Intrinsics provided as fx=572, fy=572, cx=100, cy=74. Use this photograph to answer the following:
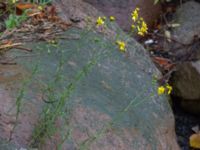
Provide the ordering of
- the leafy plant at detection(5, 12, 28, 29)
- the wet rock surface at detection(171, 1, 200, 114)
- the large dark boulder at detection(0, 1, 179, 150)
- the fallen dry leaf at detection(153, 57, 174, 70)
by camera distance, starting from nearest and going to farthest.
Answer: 1. the large dark boulder at detection(0, 1, 179, 150)
2. the leafy plant at detection(5, 12, 28, 29)
3. the wet rock surface at detection(171, 1, 200, 114)
4. the fallen dry leaf at detection(153, 57, 174, 70)

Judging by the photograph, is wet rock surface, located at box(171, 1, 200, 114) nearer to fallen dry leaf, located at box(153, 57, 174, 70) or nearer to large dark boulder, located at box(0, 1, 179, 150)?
fallen dry leaf, located at box(153, 57, 174, 70)

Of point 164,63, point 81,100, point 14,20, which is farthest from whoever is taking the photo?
point 164,63

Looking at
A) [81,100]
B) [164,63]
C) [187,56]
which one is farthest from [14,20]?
[187,56]

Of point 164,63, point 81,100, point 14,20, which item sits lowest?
point 164,63

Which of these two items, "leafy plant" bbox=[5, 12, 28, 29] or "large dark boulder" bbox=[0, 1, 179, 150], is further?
"leafy plant" bbox=[5, 12, 28, 29]

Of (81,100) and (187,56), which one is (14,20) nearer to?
(81,100)

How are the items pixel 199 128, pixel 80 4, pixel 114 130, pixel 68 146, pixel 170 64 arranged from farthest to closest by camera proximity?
pixel 170 64, pixel 199 128, pixel 80 4, pixel 114 130, pixel 68 146

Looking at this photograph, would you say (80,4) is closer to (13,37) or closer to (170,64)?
(13,37)

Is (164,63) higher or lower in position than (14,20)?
lower

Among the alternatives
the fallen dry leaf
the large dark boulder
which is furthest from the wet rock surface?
the large dark boulder

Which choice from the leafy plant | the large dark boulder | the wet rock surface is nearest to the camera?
the large dark boulder

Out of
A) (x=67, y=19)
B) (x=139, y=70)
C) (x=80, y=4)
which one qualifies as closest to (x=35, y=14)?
(x=67, y=19)
